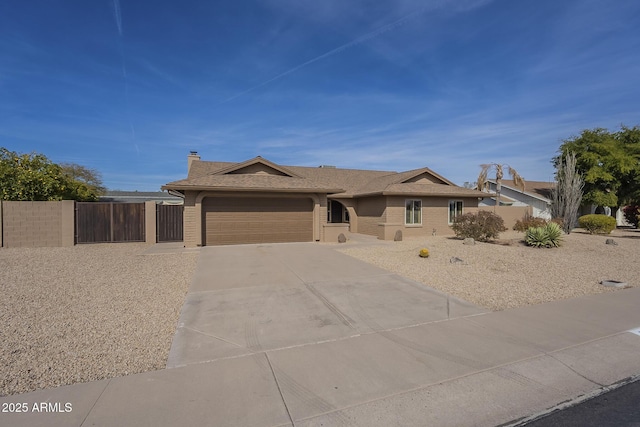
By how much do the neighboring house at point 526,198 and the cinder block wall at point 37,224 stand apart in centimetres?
3176

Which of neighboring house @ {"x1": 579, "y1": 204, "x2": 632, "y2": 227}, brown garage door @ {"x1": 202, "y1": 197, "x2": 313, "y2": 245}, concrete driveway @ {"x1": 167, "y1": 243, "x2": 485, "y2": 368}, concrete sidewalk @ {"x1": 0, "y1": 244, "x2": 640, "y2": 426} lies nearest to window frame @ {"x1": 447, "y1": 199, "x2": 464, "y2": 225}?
brown garage door @ {"x1": 202, "y1": 197, "x2": 313, "y2": 245}

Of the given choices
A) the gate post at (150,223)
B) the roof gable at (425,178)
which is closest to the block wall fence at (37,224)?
the gate post at (150,223)

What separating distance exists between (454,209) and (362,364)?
61.7ft

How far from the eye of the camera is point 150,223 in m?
16.4

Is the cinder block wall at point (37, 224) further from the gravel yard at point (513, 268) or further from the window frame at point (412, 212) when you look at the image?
the window frame at point (412, 212)

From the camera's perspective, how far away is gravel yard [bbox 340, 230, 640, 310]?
706 cm

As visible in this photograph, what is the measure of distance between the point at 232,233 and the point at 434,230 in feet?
40.2

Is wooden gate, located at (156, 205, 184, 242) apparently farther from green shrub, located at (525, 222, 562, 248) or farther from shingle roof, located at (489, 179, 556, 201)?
shingle roof, located at (489, 179, 556, 201)

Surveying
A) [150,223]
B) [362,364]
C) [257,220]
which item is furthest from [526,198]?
[362,364]

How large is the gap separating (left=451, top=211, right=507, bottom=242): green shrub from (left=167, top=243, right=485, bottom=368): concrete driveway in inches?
300

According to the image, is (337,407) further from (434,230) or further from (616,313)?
(434,230)

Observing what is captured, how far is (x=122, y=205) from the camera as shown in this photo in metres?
15.9

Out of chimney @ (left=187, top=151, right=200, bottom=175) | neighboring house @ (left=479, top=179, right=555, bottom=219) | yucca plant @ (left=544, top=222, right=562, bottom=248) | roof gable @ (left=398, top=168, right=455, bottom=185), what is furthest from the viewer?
neighboring house @ (left=479, top=179, right=555, bottom=219)

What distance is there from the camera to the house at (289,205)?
14797 mm
